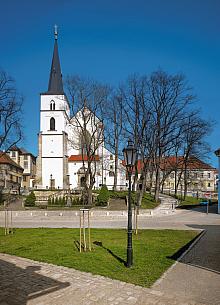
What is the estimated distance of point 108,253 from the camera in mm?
10250

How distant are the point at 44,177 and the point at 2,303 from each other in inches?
1972

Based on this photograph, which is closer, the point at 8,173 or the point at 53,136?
the point at 53,136

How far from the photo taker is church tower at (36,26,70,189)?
54.8 meters

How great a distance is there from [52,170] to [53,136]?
20.9 feet

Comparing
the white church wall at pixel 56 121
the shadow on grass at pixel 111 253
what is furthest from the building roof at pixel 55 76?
the shadow on grass at pixel 111 253

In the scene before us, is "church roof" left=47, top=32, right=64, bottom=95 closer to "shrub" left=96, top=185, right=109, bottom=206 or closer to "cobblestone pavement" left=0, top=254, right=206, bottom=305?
"shrub" left=96, top=185, right=109, bottom=206

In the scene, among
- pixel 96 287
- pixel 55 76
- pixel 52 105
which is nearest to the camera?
pixel 96 287

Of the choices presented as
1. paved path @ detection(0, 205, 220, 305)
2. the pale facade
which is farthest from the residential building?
paved path @ detection(0, 205, 220, 305)

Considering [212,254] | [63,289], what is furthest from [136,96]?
[63,289]

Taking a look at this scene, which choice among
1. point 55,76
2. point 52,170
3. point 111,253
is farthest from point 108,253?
point 55,76

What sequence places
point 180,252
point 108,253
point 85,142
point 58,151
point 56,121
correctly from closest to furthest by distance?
point 108,253
point 180,252
point 85,142
point 58,151
point 56,121

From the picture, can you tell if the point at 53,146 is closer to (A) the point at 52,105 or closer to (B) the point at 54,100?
(A) the point at 52,105

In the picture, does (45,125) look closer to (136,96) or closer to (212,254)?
(136,96)

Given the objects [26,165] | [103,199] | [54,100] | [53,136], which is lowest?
[103,199]
